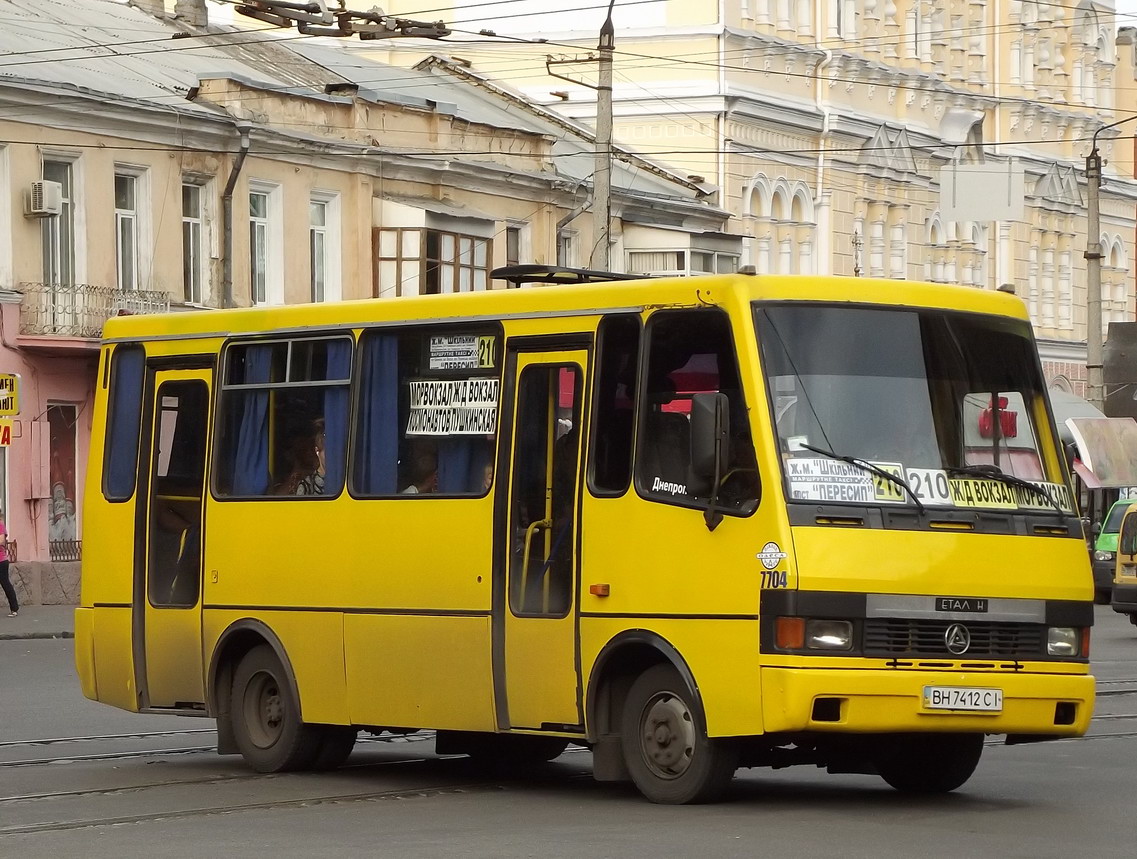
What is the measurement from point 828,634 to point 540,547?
1.77 metres

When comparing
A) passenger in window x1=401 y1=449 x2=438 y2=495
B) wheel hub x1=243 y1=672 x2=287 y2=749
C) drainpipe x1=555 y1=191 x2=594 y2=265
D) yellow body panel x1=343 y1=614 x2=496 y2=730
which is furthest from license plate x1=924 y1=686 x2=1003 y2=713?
drainpipe x1=555 y1=191 x2=594 y2=265

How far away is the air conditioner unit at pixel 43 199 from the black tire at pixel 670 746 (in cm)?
2448

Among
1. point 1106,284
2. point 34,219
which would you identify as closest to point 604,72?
point 34,219

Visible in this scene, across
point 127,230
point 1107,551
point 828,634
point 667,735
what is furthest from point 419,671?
point 1107,551

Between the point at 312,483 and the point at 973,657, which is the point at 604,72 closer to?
the point at 312,483

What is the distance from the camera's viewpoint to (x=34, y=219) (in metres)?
35.3

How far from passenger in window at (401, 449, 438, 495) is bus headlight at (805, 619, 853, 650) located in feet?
8.52

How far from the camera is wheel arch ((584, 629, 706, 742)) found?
11.8 metres

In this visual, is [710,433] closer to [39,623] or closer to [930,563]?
[930,563]

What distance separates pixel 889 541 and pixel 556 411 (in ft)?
6.46

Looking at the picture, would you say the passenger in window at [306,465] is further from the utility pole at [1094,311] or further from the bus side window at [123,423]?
the utility pole at [1094,311]

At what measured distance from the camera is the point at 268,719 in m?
14.0

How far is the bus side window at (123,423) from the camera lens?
48.9 ft

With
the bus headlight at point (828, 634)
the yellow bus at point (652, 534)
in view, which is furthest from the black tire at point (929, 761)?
the bus headlight at point (828, 634)
